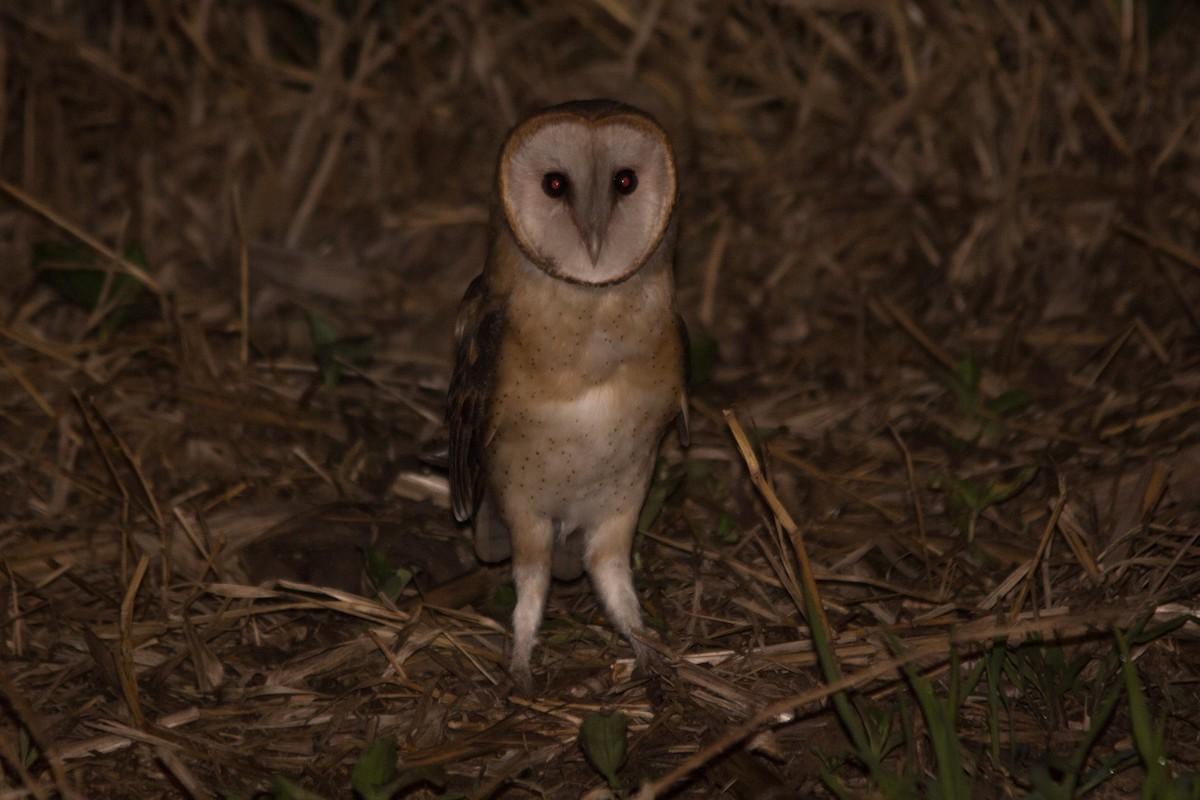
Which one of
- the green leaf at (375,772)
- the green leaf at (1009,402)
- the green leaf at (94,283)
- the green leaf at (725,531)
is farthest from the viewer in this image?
the green leaf at (94,283)

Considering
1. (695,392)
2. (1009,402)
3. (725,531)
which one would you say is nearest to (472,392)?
(725,531)

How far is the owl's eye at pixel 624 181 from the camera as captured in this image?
2.53m

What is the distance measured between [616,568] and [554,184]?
0.97m

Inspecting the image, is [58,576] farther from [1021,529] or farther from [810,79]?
[810,79]

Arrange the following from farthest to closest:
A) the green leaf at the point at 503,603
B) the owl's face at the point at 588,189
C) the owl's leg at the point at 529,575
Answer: the green leaf at the point at 503,603
the owl's leg at the point at 529,575
the owl's face at the point at 588,189

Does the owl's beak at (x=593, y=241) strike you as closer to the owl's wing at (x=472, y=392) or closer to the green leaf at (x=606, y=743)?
the owl's wing at (x=472, y=392)

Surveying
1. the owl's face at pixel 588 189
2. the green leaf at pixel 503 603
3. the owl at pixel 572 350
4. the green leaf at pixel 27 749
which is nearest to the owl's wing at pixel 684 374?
the owl at pixel 572 350

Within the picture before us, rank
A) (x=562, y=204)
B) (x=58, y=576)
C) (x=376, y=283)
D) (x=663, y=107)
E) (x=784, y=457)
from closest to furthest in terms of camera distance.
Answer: (x=562, y=204), (x=58, y=576), (x=784, y=457), (x=376, y=283), (x=663, y=107)

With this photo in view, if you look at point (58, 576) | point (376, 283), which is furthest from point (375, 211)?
point (58, 576)

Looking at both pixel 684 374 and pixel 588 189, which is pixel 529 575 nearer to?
pixel 684 374

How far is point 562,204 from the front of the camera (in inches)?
101

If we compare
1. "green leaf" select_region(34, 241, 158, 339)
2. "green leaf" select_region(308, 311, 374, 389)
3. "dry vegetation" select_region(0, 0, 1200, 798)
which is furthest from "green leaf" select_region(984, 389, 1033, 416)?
"green leaf" select_region(34, 241, 158, 339)

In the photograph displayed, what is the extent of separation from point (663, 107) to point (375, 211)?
3.95ft

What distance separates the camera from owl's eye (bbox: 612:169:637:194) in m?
2.53
